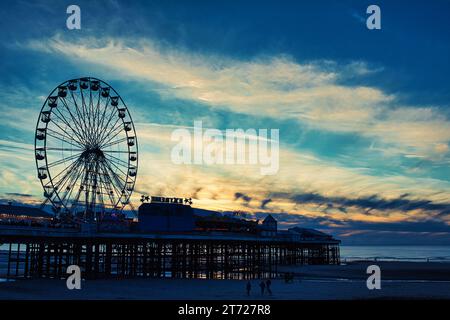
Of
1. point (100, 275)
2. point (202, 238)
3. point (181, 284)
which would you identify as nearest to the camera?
point (181, 284)

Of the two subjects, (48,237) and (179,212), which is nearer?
(48,237)

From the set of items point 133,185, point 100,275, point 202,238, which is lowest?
point 100,275

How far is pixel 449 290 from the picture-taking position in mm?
41938

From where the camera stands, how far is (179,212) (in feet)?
196

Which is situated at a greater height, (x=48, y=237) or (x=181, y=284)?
(x=48, y=237)
